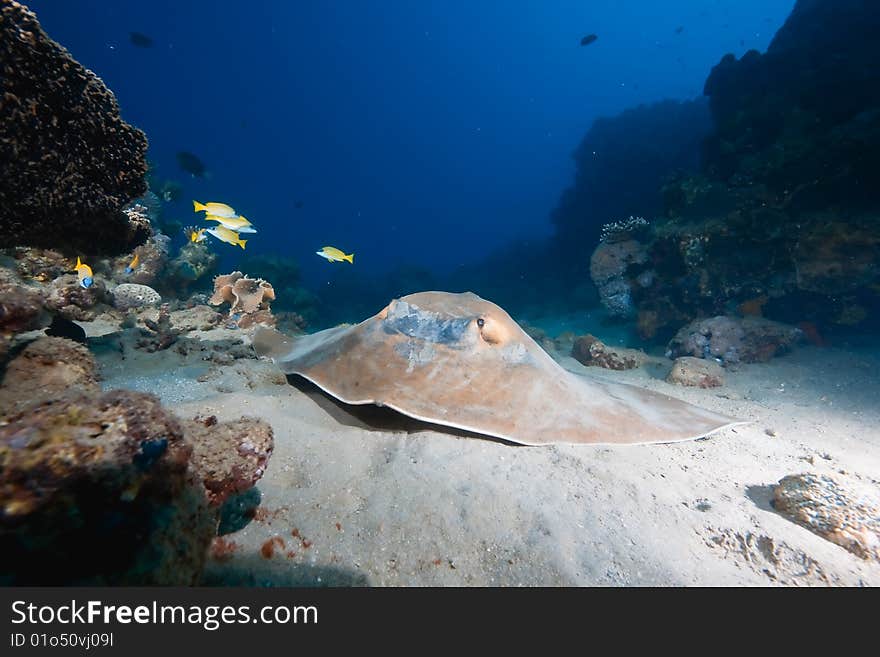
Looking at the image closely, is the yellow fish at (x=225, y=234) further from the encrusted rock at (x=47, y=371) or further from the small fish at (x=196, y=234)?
the encrusted rock at (x=47, y=371)

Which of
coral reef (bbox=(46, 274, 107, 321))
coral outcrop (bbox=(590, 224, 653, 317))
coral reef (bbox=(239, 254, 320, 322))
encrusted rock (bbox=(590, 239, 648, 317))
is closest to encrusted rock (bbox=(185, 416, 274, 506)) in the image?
coral reef (bbox=(46, 274, 107, 321))

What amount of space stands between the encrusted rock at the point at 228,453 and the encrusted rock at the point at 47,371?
127 centimetres

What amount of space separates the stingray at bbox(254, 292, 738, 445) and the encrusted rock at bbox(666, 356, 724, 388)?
3.01 meters

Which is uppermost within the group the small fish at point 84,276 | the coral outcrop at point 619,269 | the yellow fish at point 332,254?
the coral outcrop at point 619,269

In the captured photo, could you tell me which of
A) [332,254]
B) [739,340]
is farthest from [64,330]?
[739,340]

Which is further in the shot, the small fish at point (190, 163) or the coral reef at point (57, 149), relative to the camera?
the small fish at point (190, 163)

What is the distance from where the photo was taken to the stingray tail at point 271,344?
4.70 metres

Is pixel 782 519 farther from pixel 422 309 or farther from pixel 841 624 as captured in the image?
pixel 422 309

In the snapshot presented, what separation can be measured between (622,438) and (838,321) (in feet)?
33.6

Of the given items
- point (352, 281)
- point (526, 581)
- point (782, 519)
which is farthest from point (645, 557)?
point (352, 281)

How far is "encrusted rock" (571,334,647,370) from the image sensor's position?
811 centimetres

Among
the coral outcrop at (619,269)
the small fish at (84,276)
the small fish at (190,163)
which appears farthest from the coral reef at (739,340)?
the small fish at (190,163)

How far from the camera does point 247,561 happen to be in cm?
205

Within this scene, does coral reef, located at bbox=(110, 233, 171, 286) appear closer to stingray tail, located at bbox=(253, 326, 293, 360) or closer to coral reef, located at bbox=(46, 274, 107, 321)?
coral reef, located at bbox=(46, 274, 107, 321)
